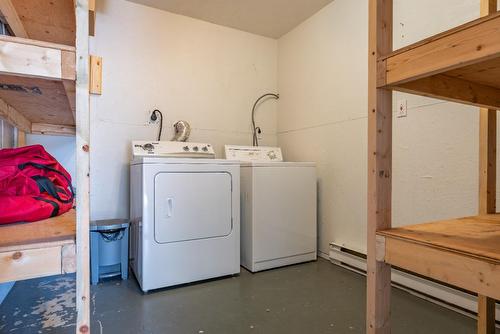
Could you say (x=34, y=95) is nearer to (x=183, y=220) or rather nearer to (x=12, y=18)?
(x=12, y=18)

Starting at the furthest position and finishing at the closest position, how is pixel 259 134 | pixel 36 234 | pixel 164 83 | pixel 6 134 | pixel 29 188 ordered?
1. pixel 259 134
2. pixel 164 83
3. pixel 6 134
4. pixel 29 188
5. pixel 36 234

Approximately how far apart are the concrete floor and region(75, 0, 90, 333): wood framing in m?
0.87

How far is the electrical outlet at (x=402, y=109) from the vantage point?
80.9 inches

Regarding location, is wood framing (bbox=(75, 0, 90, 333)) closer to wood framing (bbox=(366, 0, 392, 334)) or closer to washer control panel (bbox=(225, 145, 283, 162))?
wood framing (bbox=(366, 0, 392, 334))

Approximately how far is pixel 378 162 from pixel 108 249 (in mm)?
2125

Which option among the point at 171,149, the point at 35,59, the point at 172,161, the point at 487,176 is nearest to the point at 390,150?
the point at 487,176

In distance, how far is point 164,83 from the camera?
9.21ft

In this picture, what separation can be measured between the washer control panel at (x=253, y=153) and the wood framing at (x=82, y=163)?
6.80 feet

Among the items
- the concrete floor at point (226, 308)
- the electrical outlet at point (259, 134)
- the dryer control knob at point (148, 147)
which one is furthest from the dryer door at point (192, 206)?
the electrical outlet at point (259, 134)

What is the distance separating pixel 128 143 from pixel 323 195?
1.87m

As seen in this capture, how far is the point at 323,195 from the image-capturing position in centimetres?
279

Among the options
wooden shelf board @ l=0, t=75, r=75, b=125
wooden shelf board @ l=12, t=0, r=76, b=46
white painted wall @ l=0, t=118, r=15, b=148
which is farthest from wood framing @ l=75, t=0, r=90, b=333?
white painted wall @ l=0, t=118, r=15, b=148

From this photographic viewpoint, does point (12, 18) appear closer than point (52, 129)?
Yes

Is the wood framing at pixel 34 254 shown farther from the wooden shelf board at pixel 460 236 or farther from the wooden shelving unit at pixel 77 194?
the wooden shelf board at pixel 460 236
